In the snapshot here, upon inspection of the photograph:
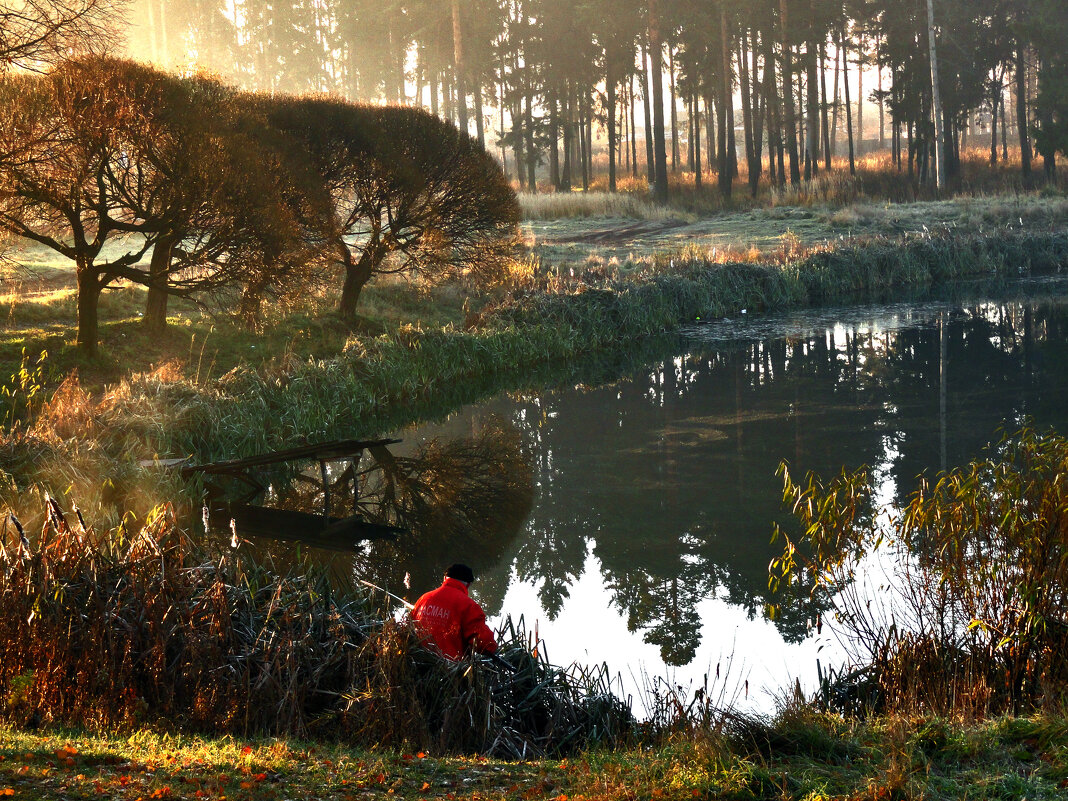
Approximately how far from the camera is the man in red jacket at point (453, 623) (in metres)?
6.50

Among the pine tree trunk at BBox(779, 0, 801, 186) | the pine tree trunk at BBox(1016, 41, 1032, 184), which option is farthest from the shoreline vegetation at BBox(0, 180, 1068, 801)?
the pine tree trunk at BBox(1016, 41, 1032, 184)

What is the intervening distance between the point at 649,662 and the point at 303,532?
5221mm

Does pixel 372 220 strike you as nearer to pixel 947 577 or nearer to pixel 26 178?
pixel 26 178

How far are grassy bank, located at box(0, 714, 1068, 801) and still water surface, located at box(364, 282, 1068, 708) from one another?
7.51 feet

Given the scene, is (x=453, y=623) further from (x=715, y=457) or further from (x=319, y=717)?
(x=715, y=457)

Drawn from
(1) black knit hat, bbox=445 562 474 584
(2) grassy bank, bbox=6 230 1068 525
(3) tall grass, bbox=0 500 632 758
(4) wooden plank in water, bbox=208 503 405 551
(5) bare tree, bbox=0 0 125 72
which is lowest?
(4) wooden plank in water, bbox=208 503 405 551

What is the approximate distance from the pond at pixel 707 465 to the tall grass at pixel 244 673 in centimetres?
119

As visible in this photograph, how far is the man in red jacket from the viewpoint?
6500 mm

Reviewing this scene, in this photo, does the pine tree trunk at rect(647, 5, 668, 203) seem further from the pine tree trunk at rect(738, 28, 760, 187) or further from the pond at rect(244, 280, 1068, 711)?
the pond at rect(244, 280, 1068, 711)

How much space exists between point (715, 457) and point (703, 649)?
636 centimetres

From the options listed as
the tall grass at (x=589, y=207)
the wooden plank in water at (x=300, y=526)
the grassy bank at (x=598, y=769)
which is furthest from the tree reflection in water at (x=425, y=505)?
the tall grass at (x=589, y=207)

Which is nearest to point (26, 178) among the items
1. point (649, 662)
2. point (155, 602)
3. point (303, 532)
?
point (303, 532)

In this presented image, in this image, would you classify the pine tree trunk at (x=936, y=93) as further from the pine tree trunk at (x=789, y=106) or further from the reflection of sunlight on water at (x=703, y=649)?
the reflection of sunlight on water at (x=703, y=649)

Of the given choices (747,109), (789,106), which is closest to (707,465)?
(747,109)
